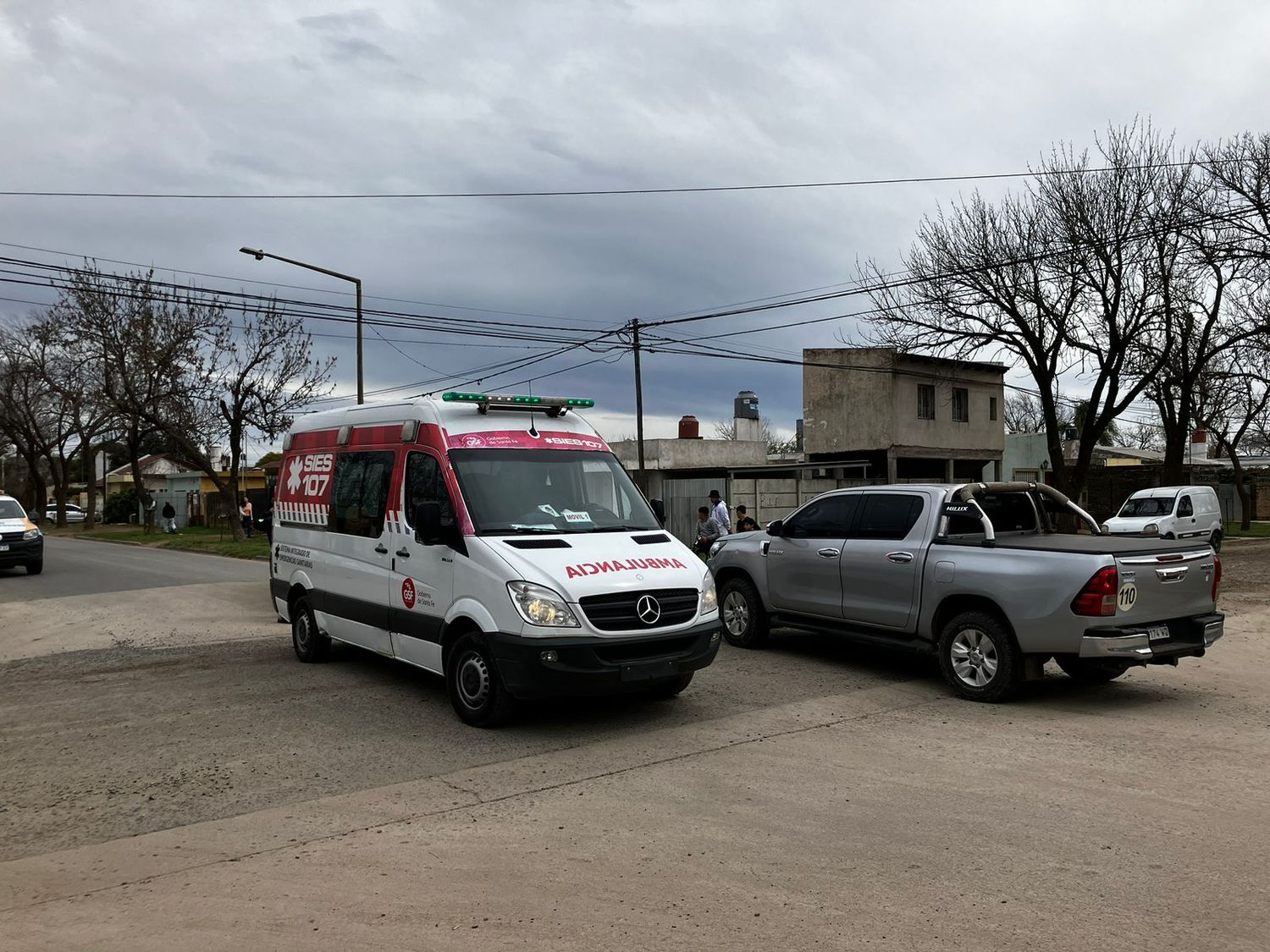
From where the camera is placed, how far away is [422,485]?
311 inches

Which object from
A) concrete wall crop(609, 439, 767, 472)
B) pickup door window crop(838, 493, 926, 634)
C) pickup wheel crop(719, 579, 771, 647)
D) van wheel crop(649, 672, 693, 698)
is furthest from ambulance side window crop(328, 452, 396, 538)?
concrete wall crop(609, 439, 767, 472)

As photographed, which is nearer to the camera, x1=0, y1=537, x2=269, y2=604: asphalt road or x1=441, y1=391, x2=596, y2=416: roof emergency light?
x1=441, y1=391, x2=596, y2=416: roof emergency light

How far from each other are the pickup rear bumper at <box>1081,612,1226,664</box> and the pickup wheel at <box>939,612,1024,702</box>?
24.5 inches

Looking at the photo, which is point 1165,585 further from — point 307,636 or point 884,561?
point 307,636

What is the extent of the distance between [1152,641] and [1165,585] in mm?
457

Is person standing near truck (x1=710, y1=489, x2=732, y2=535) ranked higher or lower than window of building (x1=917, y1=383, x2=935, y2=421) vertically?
lower

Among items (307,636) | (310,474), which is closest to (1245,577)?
(307,636)

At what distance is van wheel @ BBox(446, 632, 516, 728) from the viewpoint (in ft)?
23.0

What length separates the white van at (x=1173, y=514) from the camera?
86.1 feet

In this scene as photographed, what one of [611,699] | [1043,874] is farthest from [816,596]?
[1043,874]

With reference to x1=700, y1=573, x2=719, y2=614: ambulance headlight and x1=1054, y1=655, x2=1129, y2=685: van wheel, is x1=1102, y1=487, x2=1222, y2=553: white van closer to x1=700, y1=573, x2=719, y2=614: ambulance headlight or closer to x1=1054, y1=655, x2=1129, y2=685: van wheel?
x1=1054, y1=655, x2=1129, y2=685: van wheel

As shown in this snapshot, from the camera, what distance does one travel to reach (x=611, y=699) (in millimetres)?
8148

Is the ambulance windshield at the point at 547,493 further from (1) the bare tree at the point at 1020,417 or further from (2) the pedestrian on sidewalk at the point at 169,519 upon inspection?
(1) the bare tree at the point at 1020,417

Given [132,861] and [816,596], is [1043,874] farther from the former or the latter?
[816,596]
